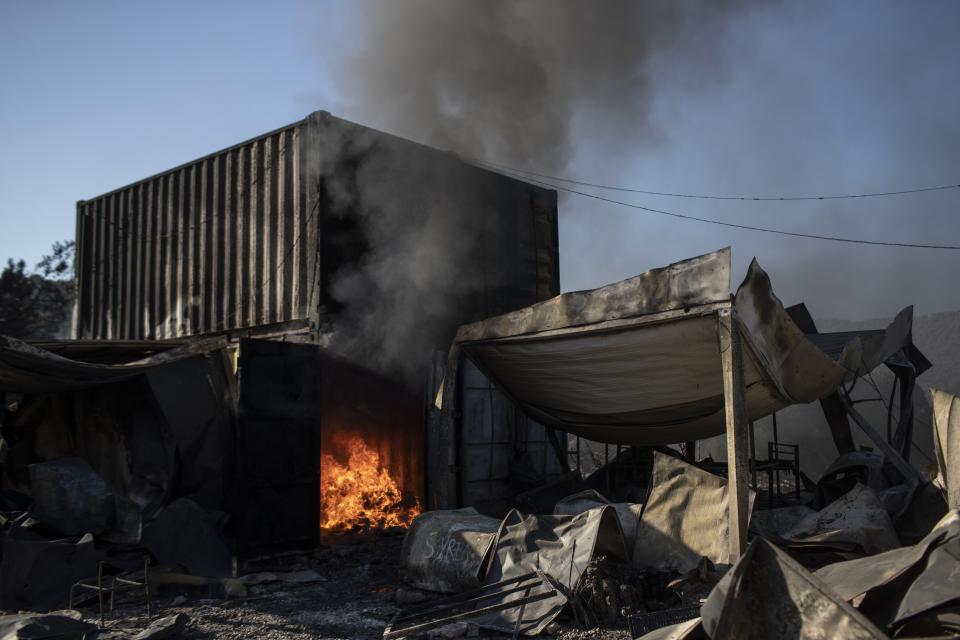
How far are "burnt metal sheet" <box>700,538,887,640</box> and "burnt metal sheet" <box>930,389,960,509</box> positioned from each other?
3.56 metres

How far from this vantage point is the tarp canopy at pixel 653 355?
5926 mm

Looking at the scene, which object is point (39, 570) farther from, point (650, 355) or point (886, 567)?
point (886, 567)

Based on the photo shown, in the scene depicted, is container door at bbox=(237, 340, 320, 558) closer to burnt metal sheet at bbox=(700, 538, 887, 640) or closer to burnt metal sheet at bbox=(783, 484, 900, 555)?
burnt metal sheet at bbox=(783, 484, 900, 555)

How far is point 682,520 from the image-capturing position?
637 centimetres

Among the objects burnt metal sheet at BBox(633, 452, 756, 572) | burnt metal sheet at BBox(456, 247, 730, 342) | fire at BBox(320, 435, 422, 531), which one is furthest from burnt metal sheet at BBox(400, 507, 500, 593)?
fire at BBox(320, 435, 422, 531)

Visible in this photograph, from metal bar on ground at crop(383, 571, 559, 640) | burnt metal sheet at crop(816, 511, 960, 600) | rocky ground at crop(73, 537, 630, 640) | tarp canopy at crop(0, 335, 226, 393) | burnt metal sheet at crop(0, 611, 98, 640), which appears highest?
tarp canopy at crop(0, 335, 226, 393)

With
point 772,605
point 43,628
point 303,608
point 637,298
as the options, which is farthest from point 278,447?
→ point 772,605

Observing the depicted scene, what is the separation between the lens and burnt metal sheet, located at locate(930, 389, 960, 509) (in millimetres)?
5922

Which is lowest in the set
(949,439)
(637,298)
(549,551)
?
(549,551)

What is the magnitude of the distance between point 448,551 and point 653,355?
271 centimetres

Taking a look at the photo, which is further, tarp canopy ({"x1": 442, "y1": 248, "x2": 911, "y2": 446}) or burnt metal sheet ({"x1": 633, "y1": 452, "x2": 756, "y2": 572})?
burnt metal sheet ({"x1": 633, "y1": 452, "x2": 756, "y2": 572})

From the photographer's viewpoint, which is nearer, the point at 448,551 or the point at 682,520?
the point at 682,520

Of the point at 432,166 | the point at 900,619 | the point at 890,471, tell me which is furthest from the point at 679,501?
the point at 432,166

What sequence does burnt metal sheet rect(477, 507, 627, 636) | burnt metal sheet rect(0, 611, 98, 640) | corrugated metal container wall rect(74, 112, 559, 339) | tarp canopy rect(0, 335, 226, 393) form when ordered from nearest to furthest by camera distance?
burnt metal sheet rect(0, 611, 98, 640) → burnt metal sheet rect(477, 507, 627, 636) → tarp canopy rect(0, 335, 226, 393) → corrugated metal container wall rect(74, 112, 559, 339)
